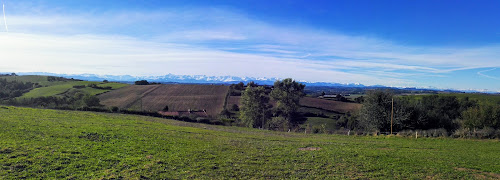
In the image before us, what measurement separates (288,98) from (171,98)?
1596 inches

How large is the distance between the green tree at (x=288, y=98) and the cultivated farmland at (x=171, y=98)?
56.7 ft

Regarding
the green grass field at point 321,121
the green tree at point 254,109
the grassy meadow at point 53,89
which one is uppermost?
the grassy meadow at point 53,89

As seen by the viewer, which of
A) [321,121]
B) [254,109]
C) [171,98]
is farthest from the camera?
[171,98]

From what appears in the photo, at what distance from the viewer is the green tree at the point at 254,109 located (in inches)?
2680

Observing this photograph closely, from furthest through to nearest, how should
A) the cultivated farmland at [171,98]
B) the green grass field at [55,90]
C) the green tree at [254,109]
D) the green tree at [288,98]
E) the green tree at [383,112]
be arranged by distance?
the green grass field at [55,90] < the cultivated farmland at [171,98] < the green tree at [288,98] < the green tree at [254,109] < the green tree at [383,112]

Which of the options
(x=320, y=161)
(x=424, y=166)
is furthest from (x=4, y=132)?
(x=424, y=166)

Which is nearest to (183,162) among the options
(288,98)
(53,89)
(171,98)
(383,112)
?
(383,112)

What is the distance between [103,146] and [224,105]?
6519cm

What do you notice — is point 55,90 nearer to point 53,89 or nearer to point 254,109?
point 53,89

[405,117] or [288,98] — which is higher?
[288,98]

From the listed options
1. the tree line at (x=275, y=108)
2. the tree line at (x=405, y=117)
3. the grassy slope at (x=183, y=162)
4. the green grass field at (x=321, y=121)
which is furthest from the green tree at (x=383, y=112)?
the grassy slope at (x=183, y=162)

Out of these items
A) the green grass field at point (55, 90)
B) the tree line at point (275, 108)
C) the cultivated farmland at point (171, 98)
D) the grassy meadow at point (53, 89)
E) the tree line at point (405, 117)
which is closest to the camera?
the tree line at point (405, 117)

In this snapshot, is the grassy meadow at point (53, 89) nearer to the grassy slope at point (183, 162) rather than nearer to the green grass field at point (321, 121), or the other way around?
the green grass field at point (321, 121)

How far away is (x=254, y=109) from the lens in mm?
69188
